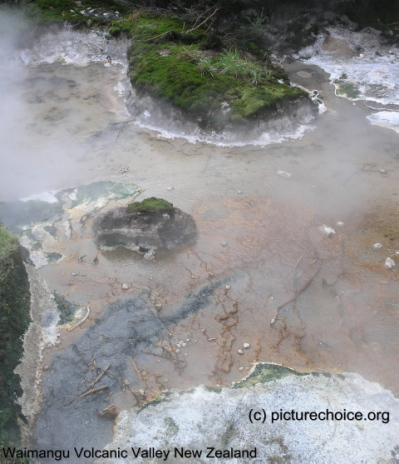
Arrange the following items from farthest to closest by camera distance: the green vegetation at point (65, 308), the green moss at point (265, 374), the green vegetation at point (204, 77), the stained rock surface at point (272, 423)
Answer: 1. the green vegetation at point (204, 77)
2. the green vegetation at point (65, 308)
3. the green moss at point (265, 374)
4. the stained rock surface at point (272, 423)

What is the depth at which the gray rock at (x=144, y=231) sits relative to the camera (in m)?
6.76

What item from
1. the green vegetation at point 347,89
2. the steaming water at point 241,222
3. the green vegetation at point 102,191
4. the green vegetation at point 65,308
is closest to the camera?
the steaming water at point 241,222

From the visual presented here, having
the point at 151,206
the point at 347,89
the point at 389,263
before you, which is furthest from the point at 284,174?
the point at 347,89

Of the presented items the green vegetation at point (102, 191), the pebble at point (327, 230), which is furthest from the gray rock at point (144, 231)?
the pebble at point (327, 230)

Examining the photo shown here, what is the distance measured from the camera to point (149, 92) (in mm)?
10141

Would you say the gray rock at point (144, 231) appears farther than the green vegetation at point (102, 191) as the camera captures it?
No

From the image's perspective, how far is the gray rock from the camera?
676cm

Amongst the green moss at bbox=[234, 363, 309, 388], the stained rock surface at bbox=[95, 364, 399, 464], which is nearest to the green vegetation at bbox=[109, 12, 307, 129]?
the green moss at bbox=[234, 363, 309, 388]

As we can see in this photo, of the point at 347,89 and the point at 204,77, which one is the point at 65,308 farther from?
the point at 347,89

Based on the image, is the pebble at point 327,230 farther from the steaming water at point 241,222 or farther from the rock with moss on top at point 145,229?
the rock with moss on top at point 145,229

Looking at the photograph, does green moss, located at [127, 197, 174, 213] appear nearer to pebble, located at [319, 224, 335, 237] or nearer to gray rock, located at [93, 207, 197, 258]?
gray rock, located at [93, 207, 197, 258]

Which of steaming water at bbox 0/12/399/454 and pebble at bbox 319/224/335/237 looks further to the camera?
pebble at bbox 319/224/335/237

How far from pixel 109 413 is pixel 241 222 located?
3768 mm

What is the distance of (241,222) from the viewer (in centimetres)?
730
